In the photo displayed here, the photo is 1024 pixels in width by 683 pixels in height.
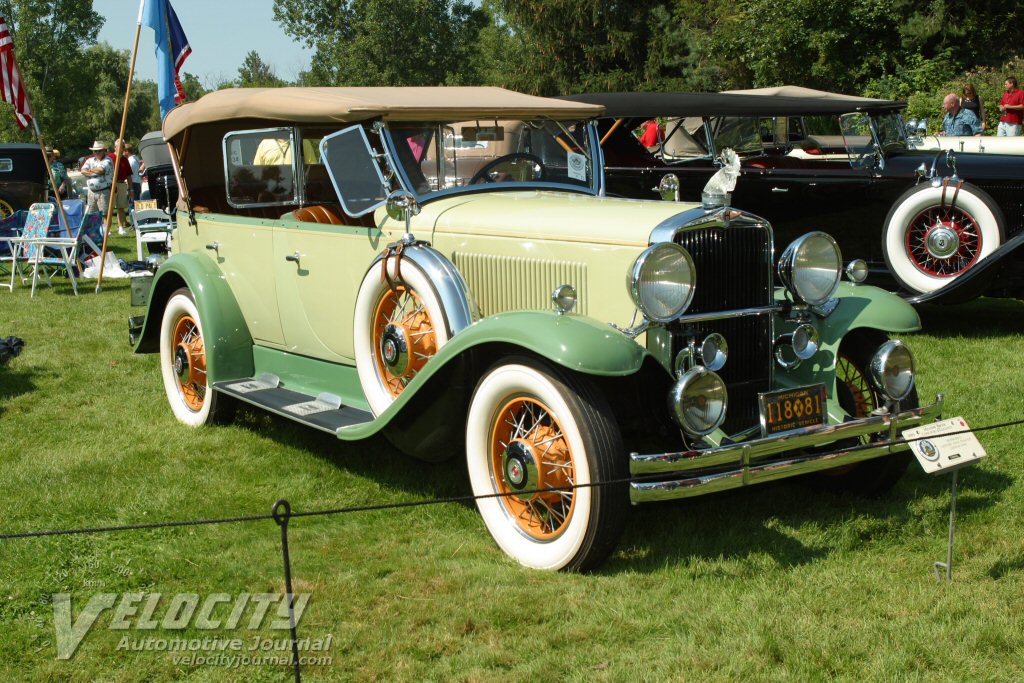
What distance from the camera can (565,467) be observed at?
3.84m

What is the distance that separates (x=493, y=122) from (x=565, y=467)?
2.09 m

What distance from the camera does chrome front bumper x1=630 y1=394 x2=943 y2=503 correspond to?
356cm

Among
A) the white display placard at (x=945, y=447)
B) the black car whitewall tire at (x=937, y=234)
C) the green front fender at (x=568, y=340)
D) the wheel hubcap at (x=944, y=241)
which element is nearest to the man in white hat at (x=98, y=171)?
the black car whitewall tire at (x=937, y=234)

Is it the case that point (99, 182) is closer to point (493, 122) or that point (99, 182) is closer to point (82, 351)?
point (82, 351)

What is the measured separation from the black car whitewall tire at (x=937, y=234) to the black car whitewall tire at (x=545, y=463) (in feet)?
16.8

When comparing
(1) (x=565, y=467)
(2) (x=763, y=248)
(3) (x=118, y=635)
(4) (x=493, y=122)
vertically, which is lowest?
(3) (x=118, y=635)

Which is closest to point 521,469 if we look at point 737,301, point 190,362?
point 737,301

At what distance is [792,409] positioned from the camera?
3.96 m

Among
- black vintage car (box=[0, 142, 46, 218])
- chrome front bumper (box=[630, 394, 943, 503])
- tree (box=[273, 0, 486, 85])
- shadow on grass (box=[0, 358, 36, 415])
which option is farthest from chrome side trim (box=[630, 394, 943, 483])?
tree (box=[273, 0, 486, 85])

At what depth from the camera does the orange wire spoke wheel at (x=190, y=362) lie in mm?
6031

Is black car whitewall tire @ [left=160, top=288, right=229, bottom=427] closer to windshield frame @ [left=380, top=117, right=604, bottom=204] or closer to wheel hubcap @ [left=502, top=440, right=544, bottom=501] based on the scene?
windshield frame @ [left=380, top=117, right=604, bottom=204]

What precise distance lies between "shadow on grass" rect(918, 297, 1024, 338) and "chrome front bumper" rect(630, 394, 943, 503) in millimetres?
4568

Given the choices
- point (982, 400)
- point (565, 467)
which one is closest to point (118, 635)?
point (565, 467)

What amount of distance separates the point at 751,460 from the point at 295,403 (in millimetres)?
2408
